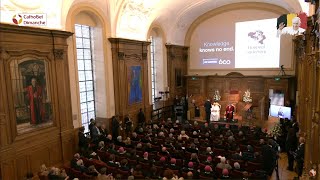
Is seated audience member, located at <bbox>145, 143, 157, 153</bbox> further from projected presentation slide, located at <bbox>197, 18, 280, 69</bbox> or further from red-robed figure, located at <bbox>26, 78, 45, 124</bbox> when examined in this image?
projected presentation slide, located at <bbox>197, 18, 280, 69</bbox>

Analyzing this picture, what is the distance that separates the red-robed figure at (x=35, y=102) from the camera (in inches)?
371

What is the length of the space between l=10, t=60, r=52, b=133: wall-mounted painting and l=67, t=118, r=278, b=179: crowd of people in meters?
2.02

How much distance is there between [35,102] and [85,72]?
12.7ft

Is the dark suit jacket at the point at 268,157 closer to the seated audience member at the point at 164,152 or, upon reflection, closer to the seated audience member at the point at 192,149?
the seated audience member at the point at 192,149

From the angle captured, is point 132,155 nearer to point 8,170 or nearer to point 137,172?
point 137,172

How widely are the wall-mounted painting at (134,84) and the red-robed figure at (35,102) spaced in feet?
19.0

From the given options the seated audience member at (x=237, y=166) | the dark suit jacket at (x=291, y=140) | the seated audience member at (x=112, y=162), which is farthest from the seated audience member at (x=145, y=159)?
the dark suit jacket at (x=291, y=140)

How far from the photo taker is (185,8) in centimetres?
1803

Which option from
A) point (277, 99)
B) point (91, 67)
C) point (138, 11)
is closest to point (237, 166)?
point (91, 67)

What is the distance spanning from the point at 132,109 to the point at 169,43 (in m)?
6.80

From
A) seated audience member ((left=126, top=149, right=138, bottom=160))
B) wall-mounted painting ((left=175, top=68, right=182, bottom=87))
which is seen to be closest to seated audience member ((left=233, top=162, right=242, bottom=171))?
seated audience member ((left=126, top=149, right=138, bottom=160))

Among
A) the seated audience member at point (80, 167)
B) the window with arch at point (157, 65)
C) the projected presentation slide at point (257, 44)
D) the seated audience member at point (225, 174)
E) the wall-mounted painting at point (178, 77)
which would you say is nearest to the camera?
the seated audience member at point (225, 174)

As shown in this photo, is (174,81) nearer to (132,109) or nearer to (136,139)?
(132,109)

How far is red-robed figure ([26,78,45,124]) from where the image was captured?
9427 mm
